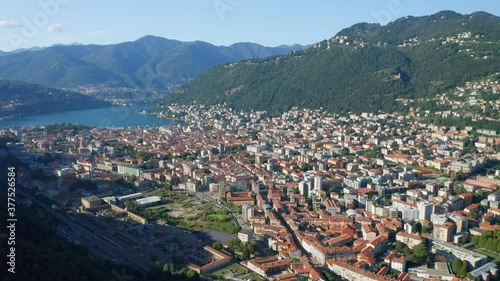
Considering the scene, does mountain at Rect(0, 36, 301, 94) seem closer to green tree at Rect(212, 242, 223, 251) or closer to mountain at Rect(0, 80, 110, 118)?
mountain at Rect(0, 80, 110, 118)

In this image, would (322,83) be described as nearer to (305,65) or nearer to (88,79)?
(305,65)

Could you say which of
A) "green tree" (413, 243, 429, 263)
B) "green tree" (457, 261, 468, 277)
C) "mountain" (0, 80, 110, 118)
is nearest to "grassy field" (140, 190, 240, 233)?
"green tree" (413, 243, 429, 263)

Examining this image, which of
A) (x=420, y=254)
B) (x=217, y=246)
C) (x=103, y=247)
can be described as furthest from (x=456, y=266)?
(x=103, y=247)

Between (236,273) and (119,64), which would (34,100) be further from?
(119,64)

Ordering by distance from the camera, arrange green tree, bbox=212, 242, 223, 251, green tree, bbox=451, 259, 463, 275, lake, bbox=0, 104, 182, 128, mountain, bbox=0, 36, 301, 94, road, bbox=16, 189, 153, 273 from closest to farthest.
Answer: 1. green tree, bbox=451, 259, 463, 275
2. road, bbox=16, 189, 153, 273
3. green tree, bbox=212, 242, 223, 251
4. lake, bbox=0, 104, 182, 128
5. mountain, bbox=0, 36, 301, 94

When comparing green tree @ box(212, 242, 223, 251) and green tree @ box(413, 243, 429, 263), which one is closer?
green tree @ box(413, 243, 429, 263)

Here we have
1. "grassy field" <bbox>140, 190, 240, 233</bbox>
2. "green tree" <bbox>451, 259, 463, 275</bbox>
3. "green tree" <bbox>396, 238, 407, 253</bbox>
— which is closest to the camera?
"green tree" <bbox>451, 259, 463, 275</bbox>

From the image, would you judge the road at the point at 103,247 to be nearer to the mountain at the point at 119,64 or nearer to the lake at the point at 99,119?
the lake at the point at 99,119
